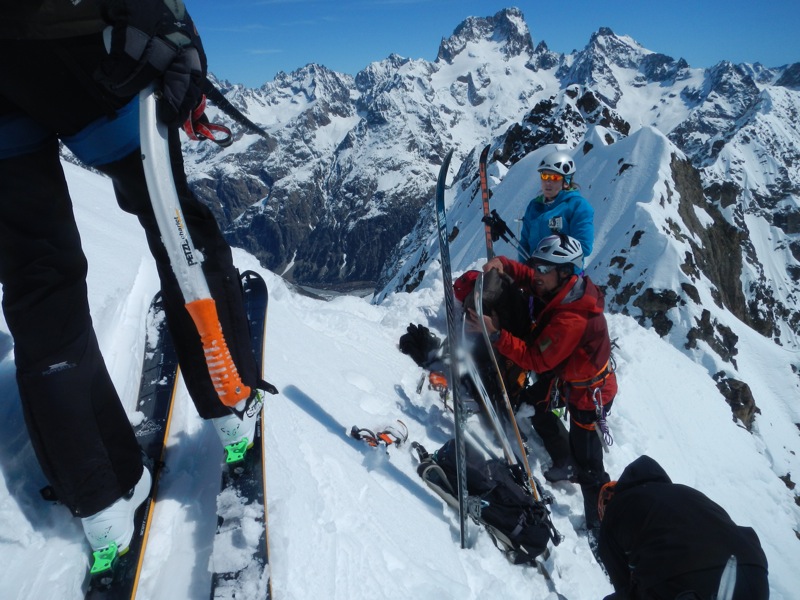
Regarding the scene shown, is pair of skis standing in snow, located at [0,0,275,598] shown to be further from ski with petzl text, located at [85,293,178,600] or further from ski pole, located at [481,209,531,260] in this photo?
ski pole, located at [481,209,531,260]

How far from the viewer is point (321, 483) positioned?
2.89 m

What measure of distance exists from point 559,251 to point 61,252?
4066 millimetres

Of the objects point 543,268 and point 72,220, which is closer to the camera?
point 72,220

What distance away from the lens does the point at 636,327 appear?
9.26m

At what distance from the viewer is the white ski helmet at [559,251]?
468 cm

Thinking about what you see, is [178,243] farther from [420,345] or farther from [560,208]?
[560,208]

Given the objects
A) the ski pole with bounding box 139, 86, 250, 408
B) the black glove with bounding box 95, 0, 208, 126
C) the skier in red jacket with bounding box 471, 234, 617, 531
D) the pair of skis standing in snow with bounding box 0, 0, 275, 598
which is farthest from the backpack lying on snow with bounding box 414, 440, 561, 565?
the black glove with bounding box 95, 0, 208, 126

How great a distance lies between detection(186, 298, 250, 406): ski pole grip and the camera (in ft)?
6.27

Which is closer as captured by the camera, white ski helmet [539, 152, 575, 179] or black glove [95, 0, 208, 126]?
black glove [95, 0, 208, 126]

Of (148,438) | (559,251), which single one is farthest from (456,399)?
(148,438)

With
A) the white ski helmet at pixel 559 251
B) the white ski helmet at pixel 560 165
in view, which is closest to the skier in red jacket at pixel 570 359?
the white ski helmet at pixel 559 251

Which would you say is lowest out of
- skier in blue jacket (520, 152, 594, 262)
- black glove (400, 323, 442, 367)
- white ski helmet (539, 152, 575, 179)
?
black glove (400, 323, 442, 367)

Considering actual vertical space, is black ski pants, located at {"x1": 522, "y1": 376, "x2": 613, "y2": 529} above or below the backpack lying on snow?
above

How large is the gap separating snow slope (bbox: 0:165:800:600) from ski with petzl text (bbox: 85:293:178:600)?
8 cm
